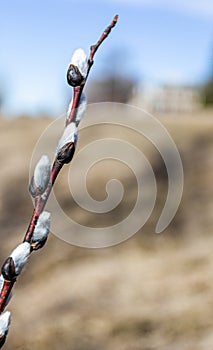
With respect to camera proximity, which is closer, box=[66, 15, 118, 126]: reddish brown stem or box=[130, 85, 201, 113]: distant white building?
box=[66, 15, 118, 126]: reddish brown stem

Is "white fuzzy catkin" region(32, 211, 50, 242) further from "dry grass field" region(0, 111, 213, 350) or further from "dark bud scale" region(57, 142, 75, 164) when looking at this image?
"dry grass field" region(0, 111, 213, 350)

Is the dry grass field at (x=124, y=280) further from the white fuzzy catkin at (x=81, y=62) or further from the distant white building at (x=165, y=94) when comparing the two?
the distant white building at (x=165, y=94)

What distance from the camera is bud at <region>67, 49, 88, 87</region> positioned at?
0.85 metres

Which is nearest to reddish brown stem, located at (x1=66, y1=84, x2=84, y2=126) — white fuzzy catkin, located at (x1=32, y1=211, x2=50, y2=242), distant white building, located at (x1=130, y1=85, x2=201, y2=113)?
white fuzzy catkin, located at (x1=32, y1=211, x2=50, y2=242)

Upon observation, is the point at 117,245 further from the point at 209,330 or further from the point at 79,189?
the point at 209,330

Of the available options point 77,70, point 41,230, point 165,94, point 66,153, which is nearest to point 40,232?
point 41,230

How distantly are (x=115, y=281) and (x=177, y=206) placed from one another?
1.30 m

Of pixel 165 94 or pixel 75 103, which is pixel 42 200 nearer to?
pixel 75 103

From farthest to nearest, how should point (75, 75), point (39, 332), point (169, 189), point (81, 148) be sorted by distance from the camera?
point (81, 148) → point (169, 189) → point (39, 332) → point (75, 75)

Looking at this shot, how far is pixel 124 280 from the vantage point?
3.51 metres

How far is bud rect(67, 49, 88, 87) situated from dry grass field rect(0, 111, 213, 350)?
1.73 m

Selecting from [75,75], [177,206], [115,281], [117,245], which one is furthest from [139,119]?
[75,75]

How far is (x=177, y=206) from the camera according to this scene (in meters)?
4.66

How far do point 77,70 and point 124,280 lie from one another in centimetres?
275
